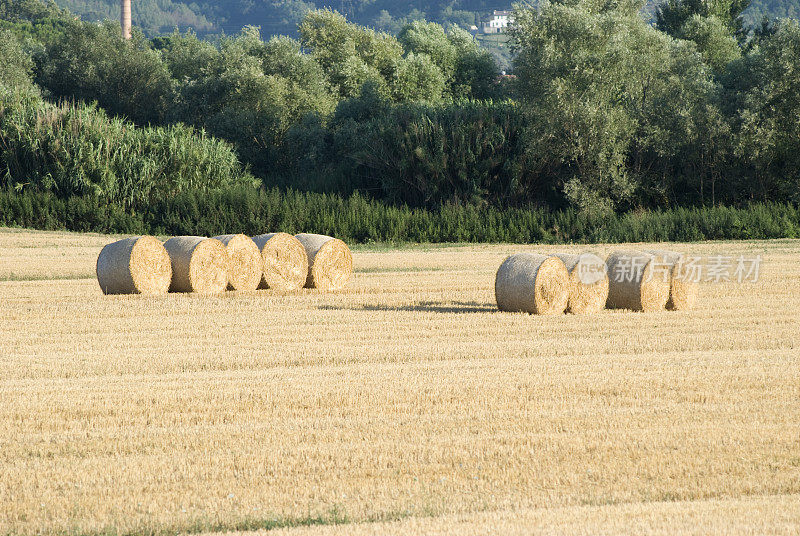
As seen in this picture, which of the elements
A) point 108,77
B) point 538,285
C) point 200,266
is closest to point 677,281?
point 538,285

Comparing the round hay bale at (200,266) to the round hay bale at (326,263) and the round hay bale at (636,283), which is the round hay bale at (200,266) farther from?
the round hay bale at (636,283)

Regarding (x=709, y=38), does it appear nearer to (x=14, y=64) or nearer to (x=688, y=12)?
(x=688, y=12)

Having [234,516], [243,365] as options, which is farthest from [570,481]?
[243,365]

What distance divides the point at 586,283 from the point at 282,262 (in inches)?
277

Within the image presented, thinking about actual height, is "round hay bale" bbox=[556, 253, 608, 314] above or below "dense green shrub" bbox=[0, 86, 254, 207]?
below

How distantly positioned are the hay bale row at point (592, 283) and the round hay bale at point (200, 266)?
241 inches

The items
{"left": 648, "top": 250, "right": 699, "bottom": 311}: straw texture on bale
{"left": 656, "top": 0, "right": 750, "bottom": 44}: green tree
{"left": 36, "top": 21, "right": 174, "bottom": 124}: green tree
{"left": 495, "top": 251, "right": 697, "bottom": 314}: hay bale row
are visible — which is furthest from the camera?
{"left": 656, "top": 0, "right": 750, "bottom": 44}: green tree

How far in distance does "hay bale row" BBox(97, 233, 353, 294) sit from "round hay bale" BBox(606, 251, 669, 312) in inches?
265

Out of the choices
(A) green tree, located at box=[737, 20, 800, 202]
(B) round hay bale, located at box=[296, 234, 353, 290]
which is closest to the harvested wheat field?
(B) round hay bale, located at box=[296, 234, 353, 290]

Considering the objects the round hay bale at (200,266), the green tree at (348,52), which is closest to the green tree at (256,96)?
the green tree at (348,52)

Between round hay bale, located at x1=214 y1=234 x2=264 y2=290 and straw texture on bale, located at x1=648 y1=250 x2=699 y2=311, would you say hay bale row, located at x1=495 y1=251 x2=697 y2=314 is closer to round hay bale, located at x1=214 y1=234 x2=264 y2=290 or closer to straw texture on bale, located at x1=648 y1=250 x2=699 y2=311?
straw texture on bale, located at x1=648 y1=250 x2=699 y2=311

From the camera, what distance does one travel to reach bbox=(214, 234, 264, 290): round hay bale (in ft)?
66.3

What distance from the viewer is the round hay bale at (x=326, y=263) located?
21172 millimetres

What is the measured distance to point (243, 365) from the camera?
471 inches
